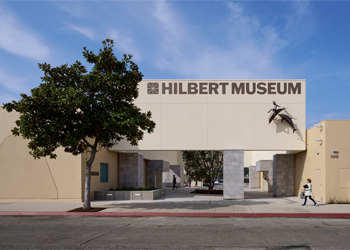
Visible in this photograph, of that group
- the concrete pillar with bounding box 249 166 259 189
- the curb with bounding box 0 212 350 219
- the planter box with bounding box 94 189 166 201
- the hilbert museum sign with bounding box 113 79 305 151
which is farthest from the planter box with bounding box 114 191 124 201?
the concrete pillar with bounding box 249 166 259 189

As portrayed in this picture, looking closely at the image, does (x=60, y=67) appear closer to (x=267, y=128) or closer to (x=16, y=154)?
(x=16, y=154)

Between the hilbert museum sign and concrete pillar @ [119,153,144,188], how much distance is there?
157 inches

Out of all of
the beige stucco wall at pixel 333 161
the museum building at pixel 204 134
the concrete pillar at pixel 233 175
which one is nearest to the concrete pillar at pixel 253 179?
the museum building at pixel 204 134

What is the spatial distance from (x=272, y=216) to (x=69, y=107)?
10789 millimetres

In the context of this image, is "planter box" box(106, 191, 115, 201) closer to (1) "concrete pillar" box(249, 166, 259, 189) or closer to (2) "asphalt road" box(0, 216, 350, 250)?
(2) "asphalt road" box(0, 216, 350, 250)

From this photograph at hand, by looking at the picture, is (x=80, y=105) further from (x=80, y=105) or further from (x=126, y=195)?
(x=126, y=195)

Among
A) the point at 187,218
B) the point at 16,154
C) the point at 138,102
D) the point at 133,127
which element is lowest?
the point at 187,218

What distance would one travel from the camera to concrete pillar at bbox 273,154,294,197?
90.1 ft

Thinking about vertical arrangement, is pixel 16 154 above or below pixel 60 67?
below

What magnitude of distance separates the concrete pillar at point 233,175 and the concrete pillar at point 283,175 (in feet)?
16.3

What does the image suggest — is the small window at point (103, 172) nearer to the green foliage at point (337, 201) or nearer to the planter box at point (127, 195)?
the planter box at point (127, 195)

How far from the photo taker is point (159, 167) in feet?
124

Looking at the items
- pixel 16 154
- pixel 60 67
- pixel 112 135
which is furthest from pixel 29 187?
pixel 60 67

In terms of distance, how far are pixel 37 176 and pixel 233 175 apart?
1335 cm
